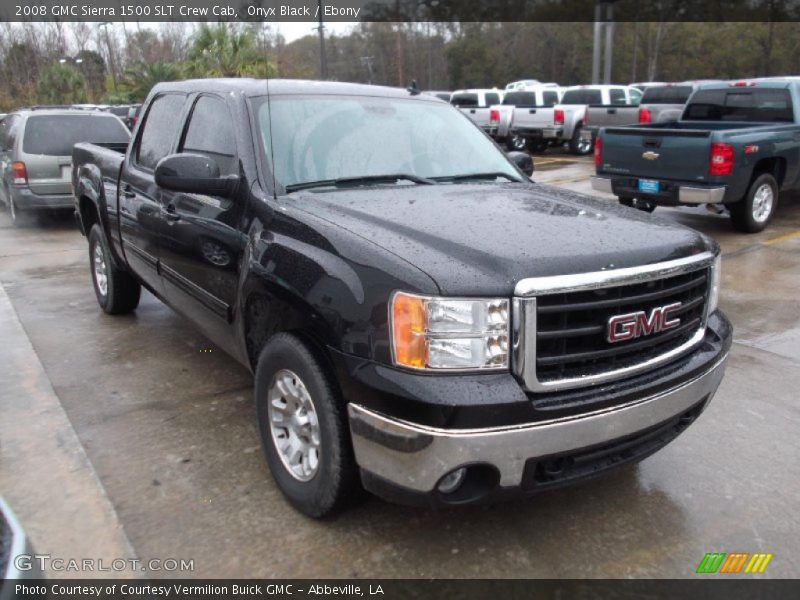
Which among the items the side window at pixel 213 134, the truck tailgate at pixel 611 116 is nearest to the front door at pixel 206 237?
the side window at pixel 213 134

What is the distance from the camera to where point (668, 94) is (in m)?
17.7

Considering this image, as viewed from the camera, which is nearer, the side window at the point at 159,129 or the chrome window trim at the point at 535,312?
the chrome window trim at the point at 535,312

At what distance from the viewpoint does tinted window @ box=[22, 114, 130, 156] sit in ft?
31.9

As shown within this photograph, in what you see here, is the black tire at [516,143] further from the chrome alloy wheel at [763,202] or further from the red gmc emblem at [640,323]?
the red gmc emblem at [640,323]

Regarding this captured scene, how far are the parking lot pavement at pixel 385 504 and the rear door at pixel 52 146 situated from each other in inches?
213

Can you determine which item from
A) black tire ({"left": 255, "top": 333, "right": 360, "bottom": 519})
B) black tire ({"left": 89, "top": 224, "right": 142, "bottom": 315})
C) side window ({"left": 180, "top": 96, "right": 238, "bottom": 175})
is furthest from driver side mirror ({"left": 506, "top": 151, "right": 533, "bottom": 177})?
black tire ({"left": 89, "top": 224, "right": 142, "bottom": 315})

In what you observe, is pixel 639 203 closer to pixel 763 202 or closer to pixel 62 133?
pixel 763 202

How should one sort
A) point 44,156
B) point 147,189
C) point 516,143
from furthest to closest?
point 516,143
point 44,156
point 147,189

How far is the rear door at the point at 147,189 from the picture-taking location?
14.1 ft

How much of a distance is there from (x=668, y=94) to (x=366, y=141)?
1618cm

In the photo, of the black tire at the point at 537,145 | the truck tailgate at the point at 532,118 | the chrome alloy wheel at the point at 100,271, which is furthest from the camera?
the black tire at the point at 537,145

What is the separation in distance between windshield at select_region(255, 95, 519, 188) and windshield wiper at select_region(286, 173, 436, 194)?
2 cm

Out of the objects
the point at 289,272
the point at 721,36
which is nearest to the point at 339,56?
the point at 289,272

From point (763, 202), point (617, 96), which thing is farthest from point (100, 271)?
point (617, 96)
